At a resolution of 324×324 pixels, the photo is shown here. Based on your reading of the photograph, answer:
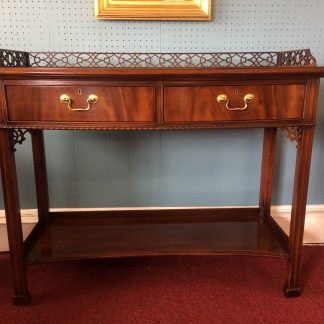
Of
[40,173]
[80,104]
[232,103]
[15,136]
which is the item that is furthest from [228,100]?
[40,173]

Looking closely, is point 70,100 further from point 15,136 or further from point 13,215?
point 13,215

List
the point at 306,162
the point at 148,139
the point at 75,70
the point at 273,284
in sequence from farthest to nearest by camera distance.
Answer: the point at 148,139 → the point at 273,284 → the point at 306,162 → the point at 75,70

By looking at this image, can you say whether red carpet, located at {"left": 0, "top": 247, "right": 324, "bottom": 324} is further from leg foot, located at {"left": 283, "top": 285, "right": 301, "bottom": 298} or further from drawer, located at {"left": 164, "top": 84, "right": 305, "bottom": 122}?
drawer, located at {"left": 164, "top": 84, "right": 305, "bottom": 122}

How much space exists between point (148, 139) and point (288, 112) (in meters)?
0.71

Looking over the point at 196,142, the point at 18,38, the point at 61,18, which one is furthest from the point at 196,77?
the point at 18,38

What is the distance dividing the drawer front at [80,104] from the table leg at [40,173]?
0.41 meters

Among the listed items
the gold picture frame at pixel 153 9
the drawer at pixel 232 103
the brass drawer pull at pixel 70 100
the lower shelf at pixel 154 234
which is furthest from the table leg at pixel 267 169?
the brass drawer pull at pixel 70 100

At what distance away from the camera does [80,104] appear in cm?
113

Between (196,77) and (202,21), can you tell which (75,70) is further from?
(202,21)

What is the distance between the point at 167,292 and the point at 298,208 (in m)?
0.62

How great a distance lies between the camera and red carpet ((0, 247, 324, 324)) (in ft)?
4.22

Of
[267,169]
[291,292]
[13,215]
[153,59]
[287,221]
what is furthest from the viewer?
[287,221]

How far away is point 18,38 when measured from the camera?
4.93 feet

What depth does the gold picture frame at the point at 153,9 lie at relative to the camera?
1.47m
